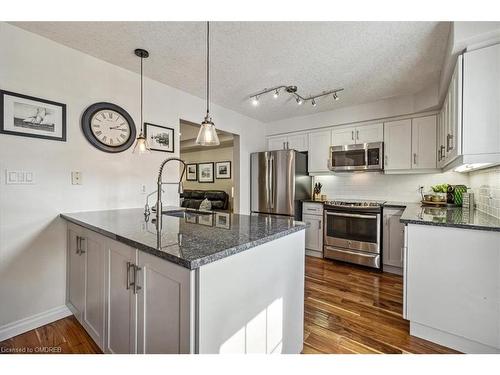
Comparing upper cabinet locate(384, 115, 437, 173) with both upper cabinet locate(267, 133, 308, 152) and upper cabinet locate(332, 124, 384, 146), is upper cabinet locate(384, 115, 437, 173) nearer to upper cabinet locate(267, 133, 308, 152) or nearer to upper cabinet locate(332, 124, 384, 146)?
upper cabinet locate(332, 124, 384, 146)

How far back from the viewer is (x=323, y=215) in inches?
144

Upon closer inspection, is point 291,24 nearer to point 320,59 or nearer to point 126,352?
point 320,59

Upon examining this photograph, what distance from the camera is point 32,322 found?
1.89 meters

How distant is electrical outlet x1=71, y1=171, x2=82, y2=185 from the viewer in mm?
2114

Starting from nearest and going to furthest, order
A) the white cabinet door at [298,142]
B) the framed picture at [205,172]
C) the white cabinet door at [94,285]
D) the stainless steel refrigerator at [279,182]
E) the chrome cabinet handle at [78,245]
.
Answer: the white cabinet door at [94,285]
the chrome cabinet handle at [78,245]
the stainless steel refrigerator at [279,182]
the white cabinet door at [298,142]
the framed picture at [205,172]

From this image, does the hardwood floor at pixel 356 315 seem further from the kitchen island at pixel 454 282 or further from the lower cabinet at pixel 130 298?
the lower cabinet at pixel 130 298

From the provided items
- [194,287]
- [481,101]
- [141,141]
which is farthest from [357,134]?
[194,287]

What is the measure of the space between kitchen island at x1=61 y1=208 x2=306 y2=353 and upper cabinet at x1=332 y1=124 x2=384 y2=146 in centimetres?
261

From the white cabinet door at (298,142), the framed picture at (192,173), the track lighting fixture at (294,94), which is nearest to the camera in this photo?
the track lighting fixture at (294,94)

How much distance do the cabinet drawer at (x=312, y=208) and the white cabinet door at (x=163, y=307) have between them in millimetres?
3065

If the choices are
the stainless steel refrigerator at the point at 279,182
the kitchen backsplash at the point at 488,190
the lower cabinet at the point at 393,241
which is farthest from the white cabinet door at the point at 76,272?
the lower cabinet at the point at 393,241

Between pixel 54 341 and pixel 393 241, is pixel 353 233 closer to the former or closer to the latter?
pixel 393 241

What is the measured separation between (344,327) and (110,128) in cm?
284

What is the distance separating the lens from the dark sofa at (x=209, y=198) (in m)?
5.74
